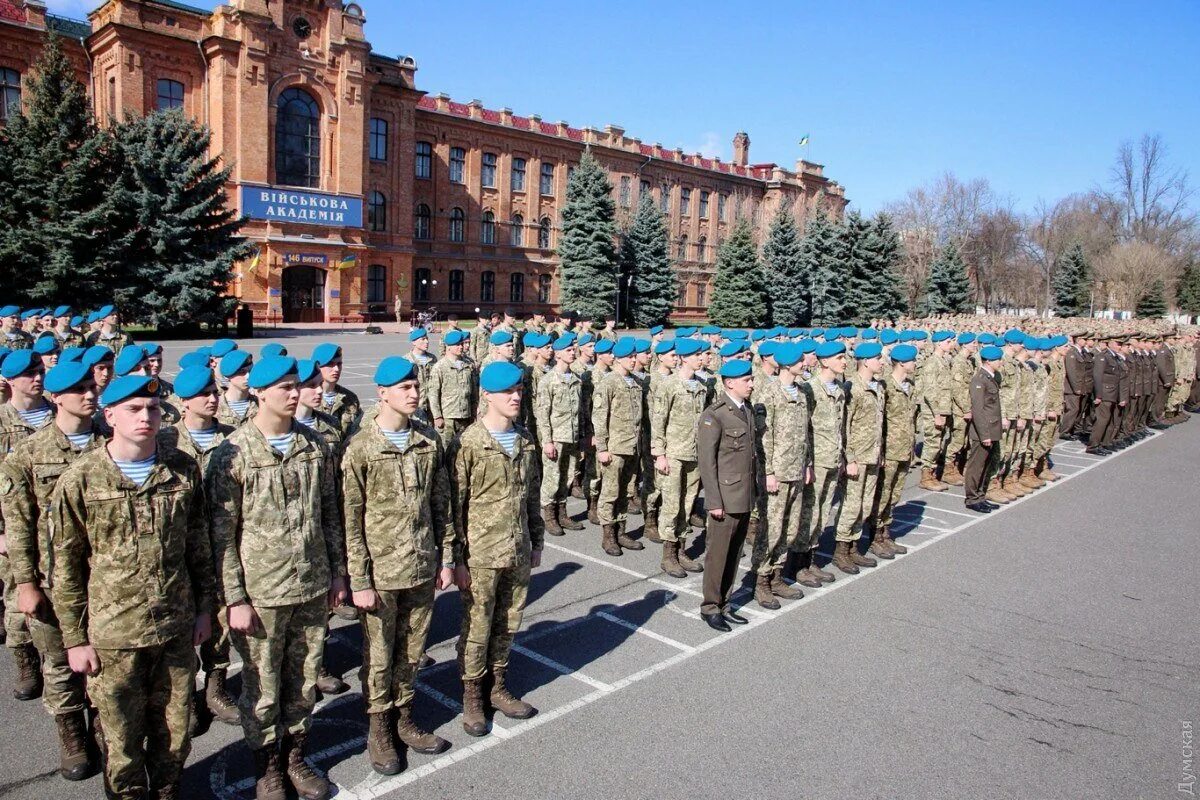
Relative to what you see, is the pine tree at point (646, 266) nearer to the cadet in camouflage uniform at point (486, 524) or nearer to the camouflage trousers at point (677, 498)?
the camouflage trousers at point (677, 498)

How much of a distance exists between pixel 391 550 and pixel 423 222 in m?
46.8

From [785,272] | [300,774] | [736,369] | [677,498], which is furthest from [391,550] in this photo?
[785,272]

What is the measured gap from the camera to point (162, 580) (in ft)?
12.2

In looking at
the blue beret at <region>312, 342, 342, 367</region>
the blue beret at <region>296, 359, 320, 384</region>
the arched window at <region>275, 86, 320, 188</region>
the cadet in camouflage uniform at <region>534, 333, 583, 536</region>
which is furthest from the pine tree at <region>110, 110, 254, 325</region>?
the blue beret at <region>296, 359, 320, 384</region>

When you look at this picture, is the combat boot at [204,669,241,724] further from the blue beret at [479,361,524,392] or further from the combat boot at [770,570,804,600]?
the combat boot at [770,570,804,600]

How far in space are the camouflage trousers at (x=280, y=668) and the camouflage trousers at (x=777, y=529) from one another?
413 centimetres

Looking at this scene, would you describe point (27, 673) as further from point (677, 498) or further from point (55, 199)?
point (55, 199)

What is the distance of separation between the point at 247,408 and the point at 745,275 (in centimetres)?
4268

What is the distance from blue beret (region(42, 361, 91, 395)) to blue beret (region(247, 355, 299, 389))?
1049 mm

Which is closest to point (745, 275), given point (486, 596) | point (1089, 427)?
point (1089, 427)

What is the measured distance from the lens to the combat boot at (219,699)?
4906mm

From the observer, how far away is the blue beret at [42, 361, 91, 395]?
4321 mm

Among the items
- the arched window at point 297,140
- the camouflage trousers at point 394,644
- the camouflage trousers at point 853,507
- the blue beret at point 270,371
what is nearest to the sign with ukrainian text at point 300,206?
the arched window at point 297,140

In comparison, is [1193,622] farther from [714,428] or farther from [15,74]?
[15,74]
